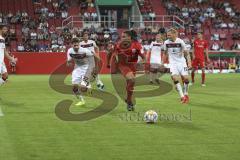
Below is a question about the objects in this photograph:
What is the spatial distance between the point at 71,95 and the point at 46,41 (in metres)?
23.5

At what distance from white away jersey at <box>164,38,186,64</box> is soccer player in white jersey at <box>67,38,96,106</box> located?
7.95 feet

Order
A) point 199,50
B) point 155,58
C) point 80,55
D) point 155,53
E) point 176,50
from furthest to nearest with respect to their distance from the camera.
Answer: point 155,58, point 155,53, point 199,50, point 176,50, point 80,55

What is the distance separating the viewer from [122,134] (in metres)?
11.3

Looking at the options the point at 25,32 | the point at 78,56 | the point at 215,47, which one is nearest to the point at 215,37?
the point at 215,47

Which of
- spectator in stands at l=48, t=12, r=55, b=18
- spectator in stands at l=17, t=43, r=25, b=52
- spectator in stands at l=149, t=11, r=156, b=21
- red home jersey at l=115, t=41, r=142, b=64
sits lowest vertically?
spectator in stands at l=17, t=43, r=25, b=52

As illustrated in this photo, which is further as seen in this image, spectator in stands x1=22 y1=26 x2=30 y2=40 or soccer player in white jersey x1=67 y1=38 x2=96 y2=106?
spectator in stands x1=22 y1=26 x2=30 y2=40

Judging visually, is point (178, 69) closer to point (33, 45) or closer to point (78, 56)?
point (78, 56)

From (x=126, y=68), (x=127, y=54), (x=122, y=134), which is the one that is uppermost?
(x=127, y=54)

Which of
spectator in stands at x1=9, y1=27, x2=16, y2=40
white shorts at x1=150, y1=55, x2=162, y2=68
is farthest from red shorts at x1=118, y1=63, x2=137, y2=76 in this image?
spectator in stands at x1=9, y1=27, x2=16, y2=40

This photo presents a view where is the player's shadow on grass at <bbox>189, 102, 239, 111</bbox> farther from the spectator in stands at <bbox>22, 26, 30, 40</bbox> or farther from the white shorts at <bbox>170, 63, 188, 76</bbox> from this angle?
the spectator in stands at <bbox>22, 26, 30, 40</bbox>

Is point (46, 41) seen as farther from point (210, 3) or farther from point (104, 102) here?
point (104, 102)

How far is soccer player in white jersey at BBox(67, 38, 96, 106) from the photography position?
17.0m

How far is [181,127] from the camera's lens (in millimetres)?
12344

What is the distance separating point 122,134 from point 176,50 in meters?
7.05
